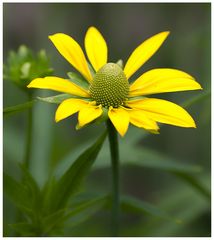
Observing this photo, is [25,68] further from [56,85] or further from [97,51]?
[56,85]

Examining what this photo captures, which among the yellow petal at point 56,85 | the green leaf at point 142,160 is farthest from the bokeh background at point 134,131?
the yellow petal at point 56,85

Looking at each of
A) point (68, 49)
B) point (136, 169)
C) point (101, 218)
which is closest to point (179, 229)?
point (101, 218)

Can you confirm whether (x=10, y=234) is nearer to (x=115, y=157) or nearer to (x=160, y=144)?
(x=115, y=157)

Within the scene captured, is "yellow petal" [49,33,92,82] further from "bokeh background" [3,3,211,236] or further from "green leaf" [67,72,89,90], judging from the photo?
"bokeh background" [3,3,211,236]

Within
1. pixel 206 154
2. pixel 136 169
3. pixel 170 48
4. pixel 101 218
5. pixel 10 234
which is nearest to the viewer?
pixel 10 234

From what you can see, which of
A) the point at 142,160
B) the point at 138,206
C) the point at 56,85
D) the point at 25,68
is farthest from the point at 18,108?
the point at 142,160

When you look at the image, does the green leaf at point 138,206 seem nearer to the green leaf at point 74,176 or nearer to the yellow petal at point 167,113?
the green leaf at point 74,176
